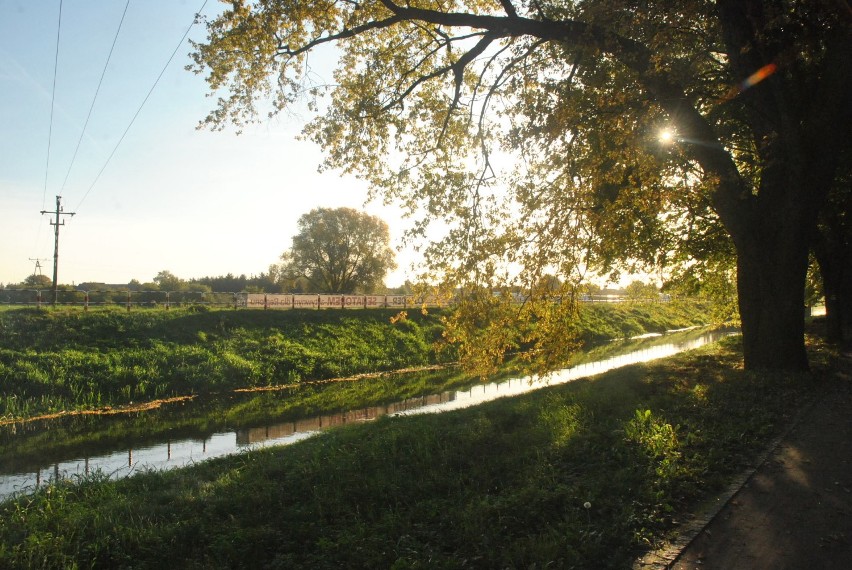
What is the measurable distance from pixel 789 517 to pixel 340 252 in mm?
63466

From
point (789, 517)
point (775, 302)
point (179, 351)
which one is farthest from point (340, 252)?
point (789, 517)

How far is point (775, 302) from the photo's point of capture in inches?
469

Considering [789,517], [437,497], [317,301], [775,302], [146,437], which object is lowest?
[146,437]

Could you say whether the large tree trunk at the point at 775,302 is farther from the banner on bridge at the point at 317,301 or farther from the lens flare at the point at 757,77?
the banner on bridge at the point at 317,301

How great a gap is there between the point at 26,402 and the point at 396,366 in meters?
15.3

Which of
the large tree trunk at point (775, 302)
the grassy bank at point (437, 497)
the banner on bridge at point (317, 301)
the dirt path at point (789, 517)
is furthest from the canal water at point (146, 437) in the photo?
the banner on bridge at point (317, 301)

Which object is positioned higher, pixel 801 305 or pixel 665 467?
pixel 801 305

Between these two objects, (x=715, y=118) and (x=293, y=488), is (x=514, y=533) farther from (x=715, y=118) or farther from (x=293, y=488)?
(x=715, y=118)

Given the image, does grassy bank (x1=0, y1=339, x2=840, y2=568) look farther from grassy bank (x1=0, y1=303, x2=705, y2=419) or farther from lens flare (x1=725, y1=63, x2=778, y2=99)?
lens flare (x1=725, y1=63, x2=778, y2=99)

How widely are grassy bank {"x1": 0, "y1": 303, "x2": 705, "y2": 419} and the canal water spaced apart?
1787 millimetres

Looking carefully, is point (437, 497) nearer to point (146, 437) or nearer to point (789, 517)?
point (789, 517)

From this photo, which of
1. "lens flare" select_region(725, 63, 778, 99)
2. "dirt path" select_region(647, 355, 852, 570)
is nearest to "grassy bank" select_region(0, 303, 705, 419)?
"lens flare" select_region(725, 63, 778, 99)

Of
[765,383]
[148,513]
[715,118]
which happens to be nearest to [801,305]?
[765,383]

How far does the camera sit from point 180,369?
22141 millimetres
